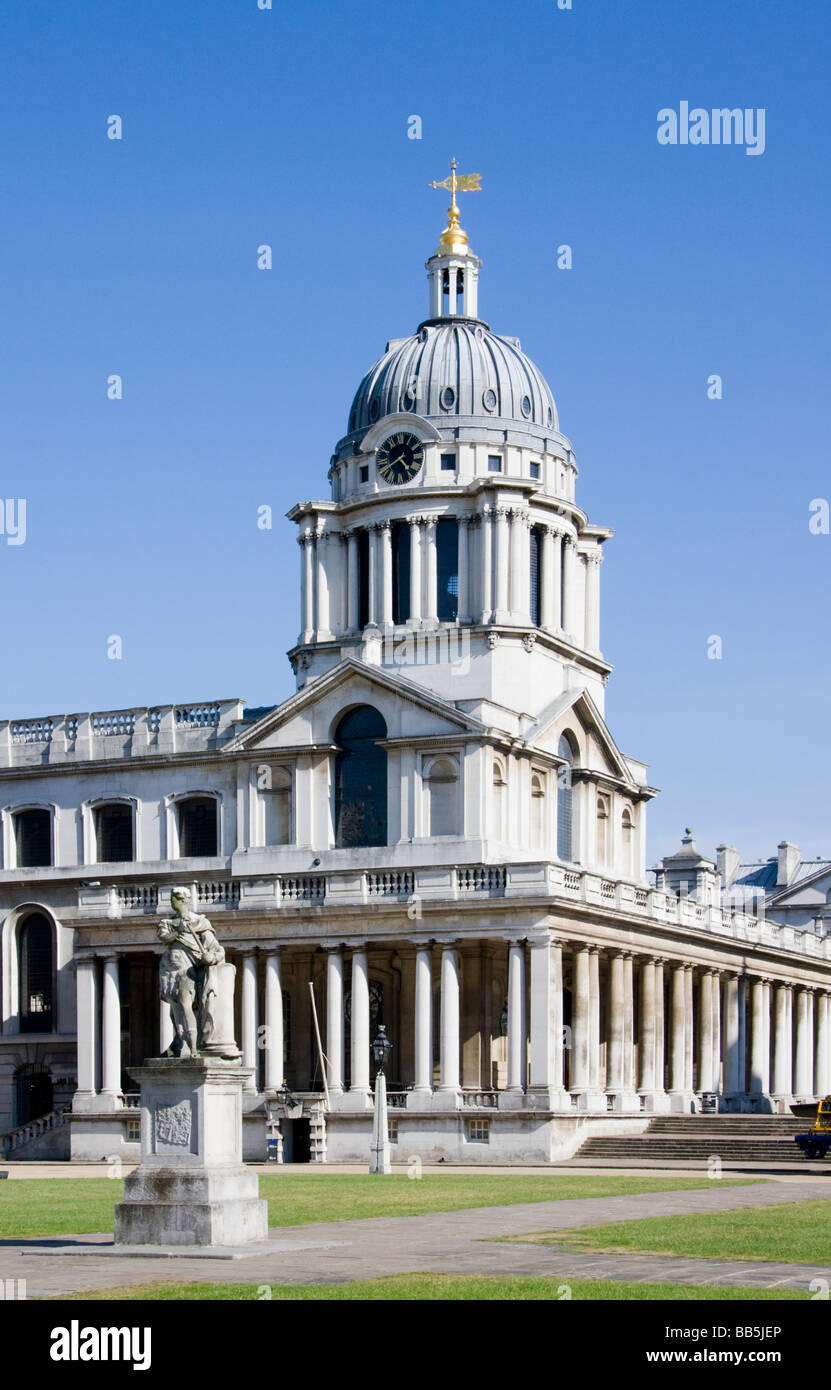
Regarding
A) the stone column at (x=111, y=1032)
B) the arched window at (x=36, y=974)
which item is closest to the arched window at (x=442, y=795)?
the stone column at (x=111, y=1032)

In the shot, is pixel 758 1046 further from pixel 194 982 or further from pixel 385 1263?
pixel 385 1263

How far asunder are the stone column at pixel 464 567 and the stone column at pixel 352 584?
4.46 meters

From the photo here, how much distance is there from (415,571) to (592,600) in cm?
889

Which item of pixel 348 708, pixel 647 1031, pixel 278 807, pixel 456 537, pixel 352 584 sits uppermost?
pixel 456 537

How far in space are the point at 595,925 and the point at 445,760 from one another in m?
8.20

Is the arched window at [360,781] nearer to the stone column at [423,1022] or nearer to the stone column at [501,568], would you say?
the stone column at [501,568]

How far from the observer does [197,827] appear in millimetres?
81000

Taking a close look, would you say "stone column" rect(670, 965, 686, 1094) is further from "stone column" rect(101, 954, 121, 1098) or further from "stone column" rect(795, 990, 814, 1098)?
"stone column" rect(101, 954, 121, 1098)

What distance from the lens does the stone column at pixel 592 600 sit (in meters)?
86.1

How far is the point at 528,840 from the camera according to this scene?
76562 mm

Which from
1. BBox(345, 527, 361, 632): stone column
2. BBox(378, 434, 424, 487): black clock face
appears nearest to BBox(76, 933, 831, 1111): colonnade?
BBox(345, 527, 361, 632): stone column

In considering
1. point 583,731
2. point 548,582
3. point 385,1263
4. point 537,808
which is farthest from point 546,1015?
point 385,1263
